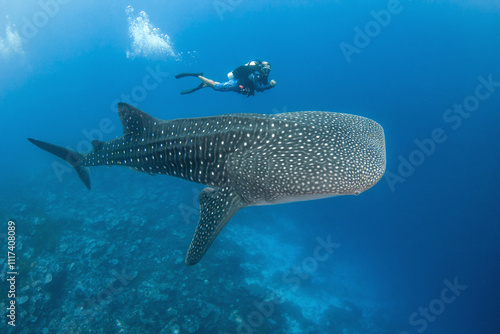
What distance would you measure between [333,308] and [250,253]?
306 inches

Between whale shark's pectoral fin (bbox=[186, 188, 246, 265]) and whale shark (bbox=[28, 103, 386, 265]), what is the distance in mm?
18

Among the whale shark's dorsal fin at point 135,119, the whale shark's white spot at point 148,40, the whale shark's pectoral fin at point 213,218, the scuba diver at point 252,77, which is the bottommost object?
the whale shark's pectoral fin at point 213,218

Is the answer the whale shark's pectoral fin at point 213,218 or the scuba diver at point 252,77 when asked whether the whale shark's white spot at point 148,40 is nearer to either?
the scuba diver at point 252,77

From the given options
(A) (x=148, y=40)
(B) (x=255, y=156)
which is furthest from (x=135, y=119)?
(A) (x=148, y=40)

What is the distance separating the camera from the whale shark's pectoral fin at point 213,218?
4137 mm

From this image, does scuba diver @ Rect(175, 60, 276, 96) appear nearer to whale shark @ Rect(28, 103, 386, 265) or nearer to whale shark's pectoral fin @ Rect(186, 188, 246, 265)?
whale shark @ Rect(28, 103, 386, 265)

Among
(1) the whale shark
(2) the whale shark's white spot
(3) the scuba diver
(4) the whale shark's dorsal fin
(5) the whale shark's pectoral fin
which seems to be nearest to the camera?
(1) the whale shark

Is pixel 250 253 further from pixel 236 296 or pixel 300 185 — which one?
pixel 300 185

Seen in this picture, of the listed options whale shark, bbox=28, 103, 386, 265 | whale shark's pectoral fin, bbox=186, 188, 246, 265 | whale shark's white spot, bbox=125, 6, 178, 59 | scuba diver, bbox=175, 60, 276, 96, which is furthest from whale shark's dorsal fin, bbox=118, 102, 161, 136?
whale shark's white spot, bbox=125, 6, 178, 59

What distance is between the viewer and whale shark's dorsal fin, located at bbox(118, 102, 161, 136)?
17.4ft

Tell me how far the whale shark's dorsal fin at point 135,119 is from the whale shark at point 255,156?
Answer: 2cm

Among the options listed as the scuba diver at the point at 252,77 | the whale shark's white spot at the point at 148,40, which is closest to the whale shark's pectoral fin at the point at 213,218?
the scuba diver at the point at 252,77

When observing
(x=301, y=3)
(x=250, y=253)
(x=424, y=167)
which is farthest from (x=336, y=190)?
(x=301, y=3)

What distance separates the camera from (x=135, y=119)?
5379 mm
